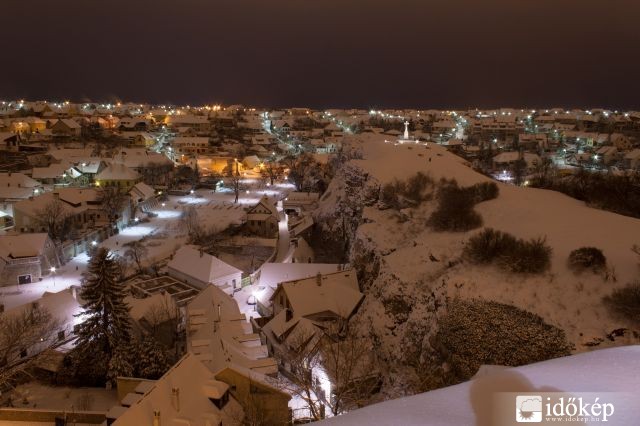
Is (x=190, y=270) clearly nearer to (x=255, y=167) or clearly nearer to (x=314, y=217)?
(x=314, y=217)

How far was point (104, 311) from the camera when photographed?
19312mm

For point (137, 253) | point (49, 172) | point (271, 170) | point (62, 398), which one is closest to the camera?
point (62, 398)

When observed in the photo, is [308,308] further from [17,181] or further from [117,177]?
[117,177]

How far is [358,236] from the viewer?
27828 millimetres

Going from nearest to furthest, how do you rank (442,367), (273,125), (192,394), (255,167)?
1. (192,394)
2. (442,367)
3. (255,167)
4. (273,125)

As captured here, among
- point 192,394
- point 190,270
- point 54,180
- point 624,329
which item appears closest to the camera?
point 192,394

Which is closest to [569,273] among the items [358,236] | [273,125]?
[358,236]

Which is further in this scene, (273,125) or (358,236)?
(273,125)

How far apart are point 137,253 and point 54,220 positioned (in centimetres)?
869

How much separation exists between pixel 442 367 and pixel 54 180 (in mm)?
48056

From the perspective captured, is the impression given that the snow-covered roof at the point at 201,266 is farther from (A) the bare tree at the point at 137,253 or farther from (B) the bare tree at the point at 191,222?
(B) the bare tree at the point at 191,222

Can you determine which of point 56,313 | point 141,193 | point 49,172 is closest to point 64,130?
point 49,172

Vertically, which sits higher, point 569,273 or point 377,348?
point 569,273

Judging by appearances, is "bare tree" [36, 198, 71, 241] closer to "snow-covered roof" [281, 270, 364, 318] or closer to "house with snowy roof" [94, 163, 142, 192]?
"house with snowy roof" [94, 163, 142, 192]
